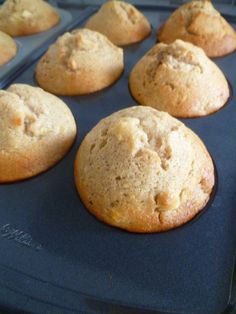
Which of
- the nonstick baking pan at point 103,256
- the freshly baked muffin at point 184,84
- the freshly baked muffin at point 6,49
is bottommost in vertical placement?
the nonstick baking pan at point 103,256

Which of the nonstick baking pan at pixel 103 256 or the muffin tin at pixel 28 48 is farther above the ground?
the muffin tin at pixel 28 48

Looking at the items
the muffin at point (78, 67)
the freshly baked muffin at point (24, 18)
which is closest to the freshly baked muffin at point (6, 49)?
the freshly baked muffin at point (24, 18)

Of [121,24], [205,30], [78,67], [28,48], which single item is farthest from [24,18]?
[205,30]

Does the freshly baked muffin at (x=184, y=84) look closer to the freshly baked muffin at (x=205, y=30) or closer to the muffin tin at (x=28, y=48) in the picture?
the freshly baked muffin at (x=205, y=30)

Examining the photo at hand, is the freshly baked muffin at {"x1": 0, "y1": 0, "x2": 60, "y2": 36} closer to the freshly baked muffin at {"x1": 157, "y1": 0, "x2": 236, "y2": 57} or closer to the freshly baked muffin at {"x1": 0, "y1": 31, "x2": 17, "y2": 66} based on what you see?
the freshly baked muffin at {"x1": 0, "y1": 31, "x2": 17, "y2": 66}

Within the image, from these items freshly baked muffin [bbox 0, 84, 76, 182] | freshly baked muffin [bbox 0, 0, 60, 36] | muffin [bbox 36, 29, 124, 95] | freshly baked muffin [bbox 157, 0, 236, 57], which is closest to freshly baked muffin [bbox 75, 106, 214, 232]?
freshly baked muffin [bbox 0, 84, 76, 182]

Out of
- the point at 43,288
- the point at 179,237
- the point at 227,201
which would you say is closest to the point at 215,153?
the point at 227,201

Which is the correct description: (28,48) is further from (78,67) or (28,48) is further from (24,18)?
(78,67)
